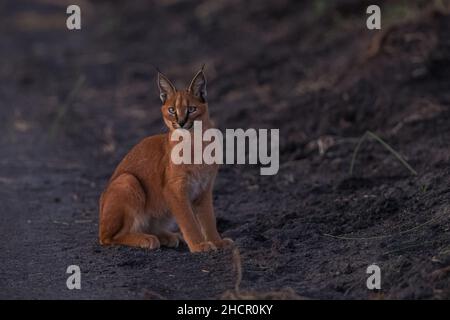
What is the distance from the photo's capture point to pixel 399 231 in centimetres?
619

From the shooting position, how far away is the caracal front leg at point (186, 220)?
6207 mm

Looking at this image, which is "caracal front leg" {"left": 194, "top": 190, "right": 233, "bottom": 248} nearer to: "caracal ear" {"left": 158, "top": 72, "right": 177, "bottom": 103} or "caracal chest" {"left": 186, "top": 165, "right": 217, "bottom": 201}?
"caracal chest" {"left": 186, "top": 165, "right": 217, "bottom": 201}

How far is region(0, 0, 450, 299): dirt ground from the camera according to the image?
5684 mm

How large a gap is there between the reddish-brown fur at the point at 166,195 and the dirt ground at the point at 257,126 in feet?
0.52

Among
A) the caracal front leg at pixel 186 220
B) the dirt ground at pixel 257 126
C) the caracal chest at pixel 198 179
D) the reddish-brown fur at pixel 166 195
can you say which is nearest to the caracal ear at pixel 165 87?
the reddish-brown fur at pixel 166 195

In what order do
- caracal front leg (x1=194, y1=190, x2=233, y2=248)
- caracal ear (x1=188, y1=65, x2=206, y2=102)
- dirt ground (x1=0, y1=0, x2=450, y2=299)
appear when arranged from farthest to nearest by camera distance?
caracal front leg (x1=194, y1=190, x2=233, y2=248) → caracal ear (x1=188, y1=65, x2=206, y2=102) → dirt ground (x1=0, y1=0, x2=450, y2=299)

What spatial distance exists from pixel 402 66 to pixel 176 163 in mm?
4670

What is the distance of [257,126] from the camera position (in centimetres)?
1028

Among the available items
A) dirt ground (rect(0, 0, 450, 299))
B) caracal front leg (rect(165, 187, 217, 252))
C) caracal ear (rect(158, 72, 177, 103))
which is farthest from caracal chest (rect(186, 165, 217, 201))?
caracal ear (rect(158, 72, 177, 103))

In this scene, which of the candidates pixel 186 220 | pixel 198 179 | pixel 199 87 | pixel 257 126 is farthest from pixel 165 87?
pixel 257 126

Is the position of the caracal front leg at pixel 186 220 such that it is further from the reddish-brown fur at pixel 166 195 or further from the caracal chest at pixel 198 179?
the caracal chest at pixel 198 179

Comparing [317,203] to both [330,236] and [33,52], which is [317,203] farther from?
[33,52]

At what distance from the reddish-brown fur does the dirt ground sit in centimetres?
16

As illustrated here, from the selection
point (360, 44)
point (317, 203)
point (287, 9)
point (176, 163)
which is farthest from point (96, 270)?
point (287, 9)
